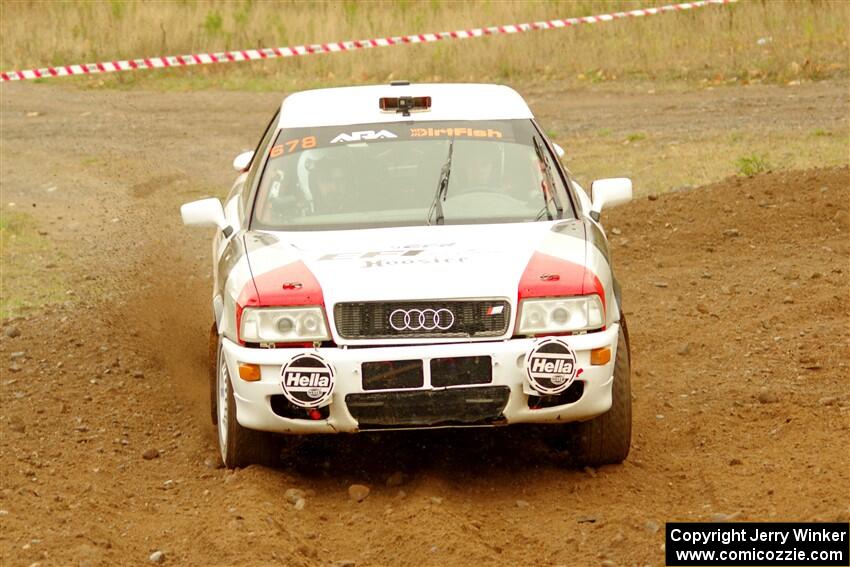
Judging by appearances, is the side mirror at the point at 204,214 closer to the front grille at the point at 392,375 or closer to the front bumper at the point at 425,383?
the front bumper at the point at 425,383

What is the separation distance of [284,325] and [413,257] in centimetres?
64

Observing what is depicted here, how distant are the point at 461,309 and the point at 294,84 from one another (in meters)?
17.3

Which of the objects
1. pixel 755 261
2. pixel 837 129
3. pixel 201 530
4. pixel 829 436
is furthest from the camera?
pixel 837 129

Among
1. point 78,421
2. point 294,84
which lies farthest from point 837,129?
point 78,421

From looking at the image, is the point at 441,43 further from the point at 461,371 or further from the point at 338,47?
the point at 461,371

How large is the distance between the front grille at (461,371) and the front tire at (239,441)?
982mm

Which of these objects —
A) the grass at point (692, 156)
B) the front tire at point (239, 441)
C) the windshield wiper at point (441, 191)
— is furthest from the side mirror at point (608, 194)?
the grass at point (692, 156)

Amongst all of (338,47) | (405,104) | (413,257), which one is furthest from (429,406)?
(338,47)

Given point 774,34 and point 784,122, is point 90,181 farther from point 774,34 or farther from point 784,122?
point 774,34

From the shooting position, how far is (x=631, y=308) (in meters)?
10.0

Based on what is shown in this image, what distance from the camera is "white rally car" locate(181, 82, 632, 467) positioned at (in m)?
6.27

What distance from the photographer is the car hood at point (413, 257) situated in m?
6.30

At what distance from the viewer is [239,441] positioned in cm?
677

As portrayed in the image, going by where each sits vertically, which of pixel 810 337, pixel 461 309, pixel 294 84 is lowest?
pixel 294 84
